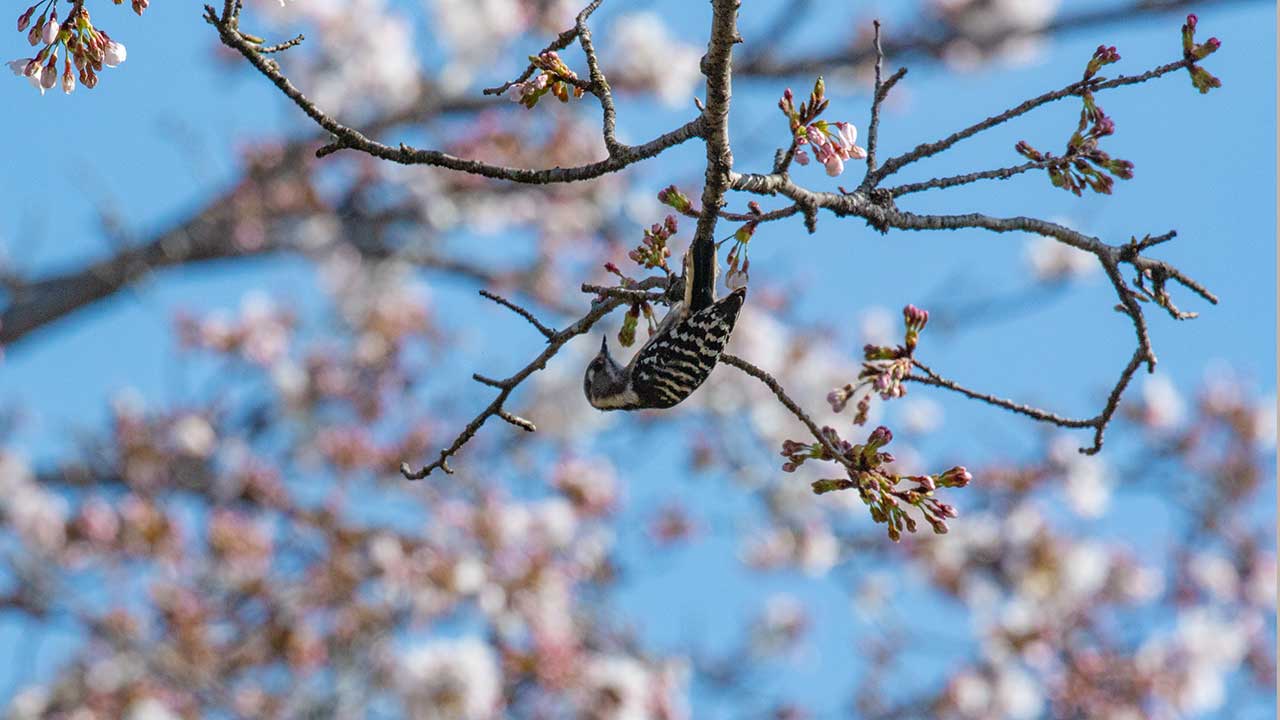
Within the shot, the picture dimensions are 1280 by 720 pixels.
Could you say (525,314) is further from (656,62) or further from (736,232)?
(656,62)

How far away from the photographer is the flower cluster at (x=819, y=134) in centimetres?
219

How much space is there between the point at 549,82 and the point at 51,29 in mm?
897

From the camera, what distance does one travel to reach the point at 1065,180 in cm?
239

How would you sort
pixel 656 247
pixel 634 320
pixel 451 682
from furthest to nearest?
pixel 451 682 < pixel 634 320 < pixel 656 247

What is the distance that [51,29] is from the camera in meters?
2.14

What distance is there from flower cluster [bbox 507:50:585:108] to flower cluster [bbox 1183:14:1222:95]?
119 cm

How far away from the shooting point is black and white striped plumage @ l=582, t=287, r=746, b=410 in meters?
2.64

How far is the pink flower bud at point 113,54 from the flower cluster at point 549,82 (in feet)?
2.31

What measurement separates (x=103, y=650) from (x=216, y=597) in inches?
40.8

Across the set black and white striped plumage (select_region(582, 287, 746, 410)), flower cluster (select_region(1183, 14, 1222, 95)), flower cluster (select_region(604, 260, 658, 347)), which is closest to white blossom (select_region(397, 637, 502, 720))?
black and white striped plumage (select_region(582, 287, 746, 410))

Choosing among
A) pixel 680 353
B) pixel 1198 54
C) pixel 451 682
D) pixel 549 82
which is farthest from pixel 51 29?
pixel 451 682

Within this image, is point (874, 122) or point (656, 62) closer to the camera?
point (874, 122)

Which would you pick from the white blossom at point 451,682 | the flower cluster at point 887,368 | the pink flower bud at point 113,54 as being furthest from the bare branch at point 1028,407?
Result: the white blossom at point 451,682

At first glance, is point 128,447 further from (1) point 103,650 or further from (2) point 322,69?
(2) point 322,69
